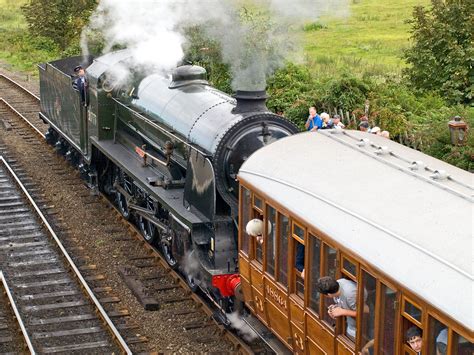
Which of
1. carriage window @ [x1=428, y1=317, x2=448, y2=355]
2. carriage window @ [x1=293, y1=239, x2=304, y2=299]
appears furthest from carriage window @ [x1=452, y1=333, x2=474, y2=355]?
carriage window @ [x1=293, y1=239, x2=304, y2=299]

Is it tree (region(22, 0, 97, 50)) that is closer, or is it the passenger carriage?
the passenger carriage

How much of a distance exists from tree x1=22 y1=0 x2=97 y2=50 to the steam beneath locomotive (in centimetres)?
1368

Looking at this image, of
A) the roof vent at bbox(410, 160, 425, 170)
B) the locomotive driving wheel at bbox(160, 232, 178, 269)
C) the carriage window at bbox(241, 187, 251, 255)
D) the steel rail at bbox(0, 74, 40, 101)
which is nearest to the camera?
the roof vent at bbox(410, 160, 425, 170)

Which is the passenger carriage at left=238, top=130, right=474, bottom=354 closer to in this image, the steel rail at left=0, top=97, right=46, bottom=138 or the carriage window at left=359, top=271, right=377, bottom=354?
the carriage window at left=359, top=271, right=377, bottom=354

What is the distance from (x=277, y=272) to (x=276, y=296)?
262mm

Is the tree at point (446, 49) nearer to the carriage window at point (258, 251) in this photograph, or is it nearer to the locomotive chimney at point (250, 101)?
the locomotive chimney at point (250, 101)

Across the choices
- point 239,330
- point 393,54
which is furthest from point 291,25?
point 393,54

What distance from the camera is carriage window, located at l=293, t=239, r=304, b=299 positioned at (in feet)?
26.0

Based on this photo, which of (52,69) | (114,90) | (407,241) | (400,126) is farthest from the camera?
(52,69)

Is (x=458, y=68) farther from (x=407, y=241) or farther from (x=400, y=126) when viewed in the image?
(x=407, y=241)

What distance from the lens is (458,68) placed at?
684 inches

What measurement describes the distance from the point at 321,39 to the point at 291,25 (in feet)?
64.9

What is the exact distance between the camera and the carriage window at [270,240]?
8.40m

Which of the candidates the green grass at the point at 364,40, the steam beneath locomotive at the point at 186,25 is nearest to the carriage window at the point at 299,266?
the steam beneath locomotive at the point at 186,25
